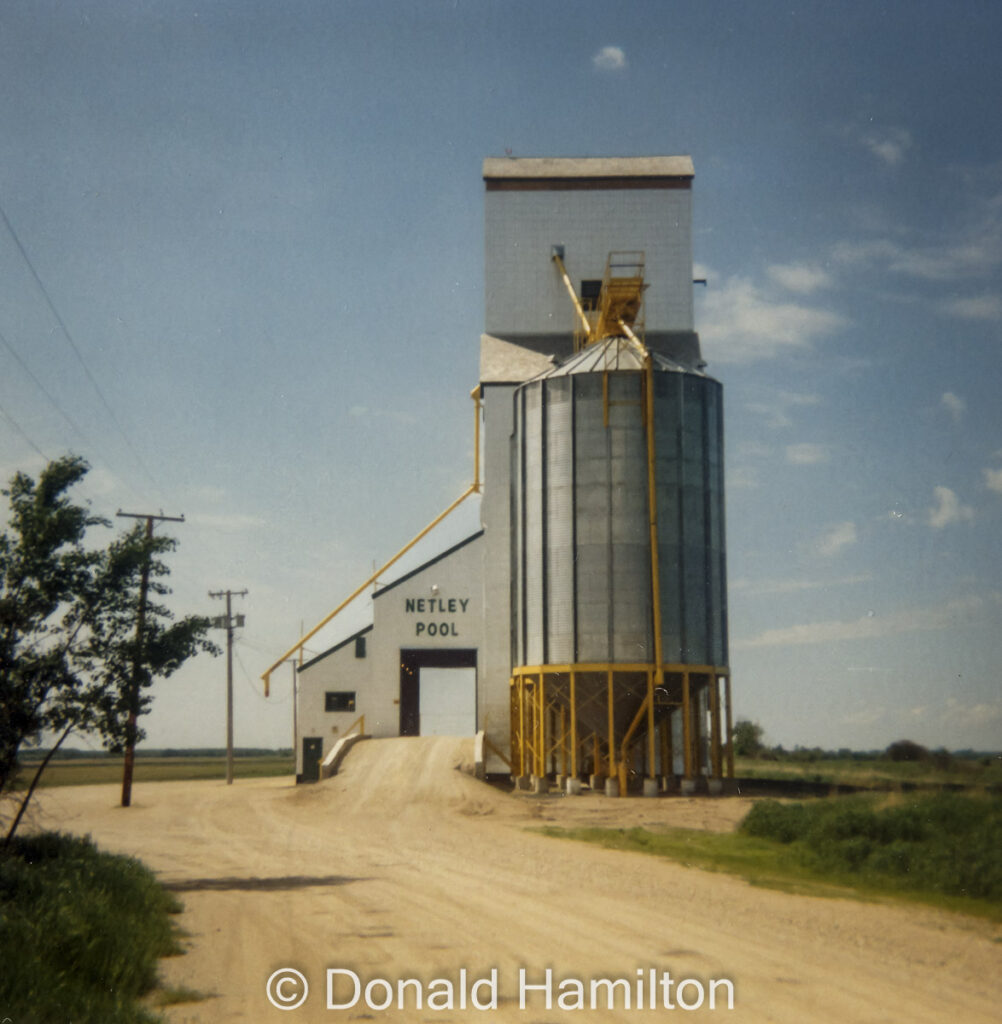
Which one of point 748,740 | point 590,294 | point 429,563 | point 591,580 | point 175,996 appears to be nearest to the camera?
point 175,996

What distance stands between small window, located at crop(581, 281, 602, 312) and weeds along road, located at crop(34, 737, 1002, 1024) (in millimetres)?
26262

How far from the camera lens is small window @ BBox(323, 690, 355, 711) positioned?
4391cm

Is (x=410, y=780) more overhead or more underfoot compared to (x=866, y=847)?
more underfoot

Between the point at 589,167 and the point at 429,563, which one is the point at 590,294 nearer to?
the point at 589,167

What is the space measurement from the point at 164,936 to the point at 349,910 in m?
2.66

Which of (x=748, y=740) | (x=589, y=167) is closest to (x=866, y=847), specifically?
(x=589, y=167)

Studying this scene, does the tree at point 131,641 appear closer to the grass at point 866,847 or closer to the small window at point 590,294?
the grass at point 866,847

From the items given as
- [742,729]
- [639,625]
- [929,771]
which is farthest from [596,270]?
[742,729]

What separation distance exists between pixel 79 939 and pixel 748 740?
79.7 metres

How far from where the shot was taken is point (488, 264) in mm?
45750

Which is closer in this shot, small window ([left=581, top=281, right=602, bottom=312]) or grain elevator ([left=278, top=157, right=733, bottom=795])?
grain elevator ([left=278, top=157, right=733, bottom=795])

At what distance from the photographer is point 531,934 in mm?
11930

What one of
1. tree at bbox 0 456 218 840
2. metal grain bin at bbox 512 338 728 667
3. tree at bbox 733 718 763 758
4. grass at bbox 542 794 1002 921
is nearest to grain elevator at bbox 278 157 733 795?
metal grain bin at bbox 512 338 728 667

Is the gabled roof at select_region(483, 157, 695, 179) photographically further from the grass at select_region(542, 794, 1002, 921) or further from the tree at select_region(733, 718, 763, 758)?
the tree at select_region(733, 718, 763, 758)
